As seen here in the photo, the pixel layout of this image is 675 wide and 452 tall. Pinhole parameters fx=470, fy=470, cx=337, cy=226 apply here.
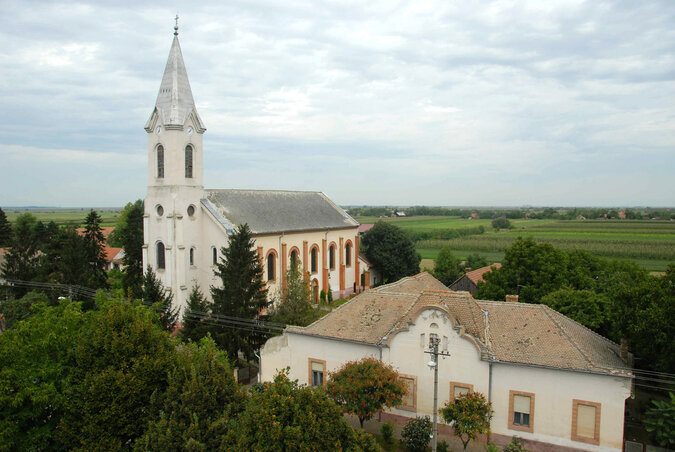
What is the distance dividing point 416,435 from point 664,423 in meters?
10.1

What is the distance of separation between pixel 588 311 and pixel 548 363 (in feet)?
34.0

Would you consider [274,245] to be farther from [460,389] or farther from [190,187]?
[460,389]

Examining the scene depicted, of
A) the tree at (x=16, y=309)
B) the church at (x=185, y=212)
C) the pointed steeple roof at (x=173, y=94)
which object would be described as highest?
the pointed steeple roof at (x=173, y=94)

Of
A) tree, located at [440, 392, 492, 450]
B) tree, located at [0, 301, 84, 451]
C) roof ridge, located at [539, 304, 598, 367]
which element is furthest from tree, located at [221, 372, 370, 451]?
roof ridge, located at [539, 304, 598, 367]

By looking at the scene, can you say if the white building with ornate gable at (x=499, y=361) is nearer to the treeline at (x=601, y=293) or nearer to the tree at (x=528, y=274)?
the treeline at (x=601, y=293)

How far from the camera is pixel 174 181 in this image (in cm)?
4228

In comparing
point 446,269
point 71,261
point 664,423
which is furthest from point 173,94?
point 664,423

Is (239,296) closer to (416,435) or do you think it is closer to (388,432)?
(388,432)

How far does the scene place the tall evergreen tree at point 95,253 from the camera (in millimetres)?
45312

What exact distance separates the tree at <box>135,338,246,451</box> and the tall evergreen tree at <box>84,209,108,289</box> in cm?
3095

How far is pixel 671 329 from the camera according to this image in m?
20.9

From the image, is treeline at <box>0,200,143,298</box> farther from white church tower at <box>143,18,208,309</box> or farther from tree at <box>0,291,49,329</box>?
white church tower at <box>143,18,208,309</box>

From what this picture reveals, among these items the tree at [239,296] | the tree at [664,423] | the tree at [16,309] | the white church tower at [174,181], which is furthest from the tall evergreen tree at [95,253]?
the tree at [664,423]

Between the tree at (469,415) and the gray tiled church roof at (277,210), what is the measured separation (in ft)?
91.7
